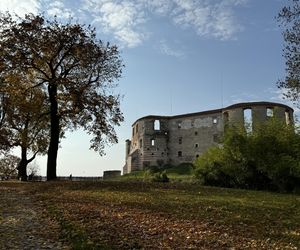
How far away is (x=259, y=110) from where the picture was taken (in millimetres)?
69750

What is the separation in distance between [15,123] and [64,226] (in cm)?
2917

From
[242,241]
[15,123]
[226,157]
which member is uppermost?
[15,123]

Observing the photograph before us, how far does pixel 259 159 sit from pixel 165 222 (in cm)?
1585

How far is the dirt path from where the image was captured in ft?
29.7

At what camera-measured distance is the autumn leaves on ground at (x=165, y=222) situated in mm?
9242

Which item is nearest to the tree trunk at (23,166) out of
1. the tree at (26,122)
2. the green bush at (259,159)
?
the tree at (26,122)

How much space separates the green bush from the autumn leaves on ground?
876cm

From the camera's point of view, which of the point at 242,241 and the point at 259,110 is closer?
the point at 242,241

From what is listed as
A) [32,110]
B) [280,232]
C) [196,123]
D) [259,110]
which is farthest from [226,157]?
[196,123]

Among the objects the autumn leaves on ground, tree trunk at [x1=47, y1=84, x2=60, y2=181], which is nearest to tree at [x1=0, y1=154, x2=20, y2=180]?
tree trunk at [x1=47, y1=84, x2=60, y2=181]

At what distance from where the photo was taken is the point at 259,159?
2600 cm

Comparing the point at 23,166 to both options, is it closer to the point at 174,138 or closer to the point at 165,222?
the point at 165,222

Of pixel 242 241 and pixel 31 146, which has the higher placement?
pixel 31 146

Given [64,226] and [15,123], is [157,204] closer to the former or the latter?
[64,226]
